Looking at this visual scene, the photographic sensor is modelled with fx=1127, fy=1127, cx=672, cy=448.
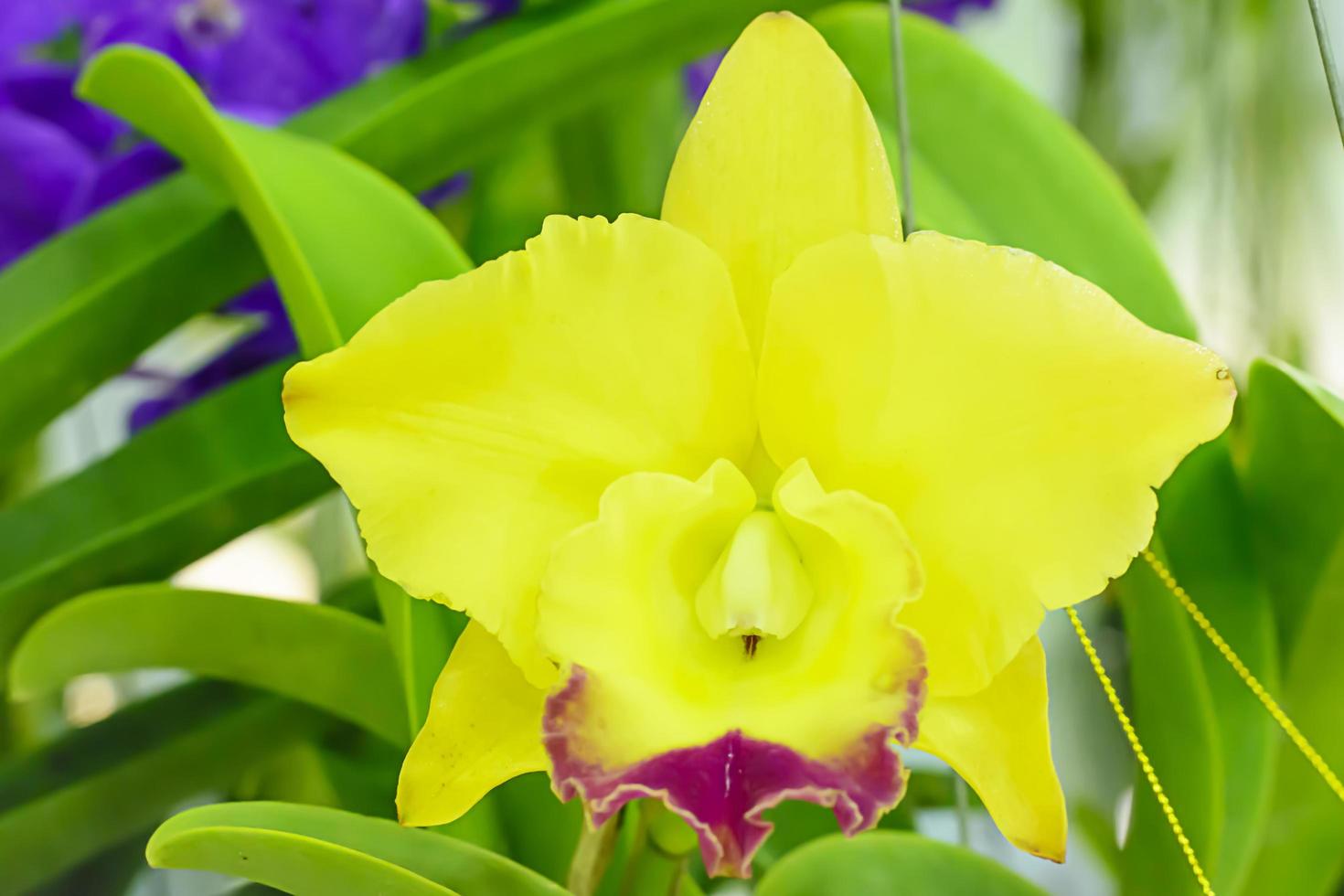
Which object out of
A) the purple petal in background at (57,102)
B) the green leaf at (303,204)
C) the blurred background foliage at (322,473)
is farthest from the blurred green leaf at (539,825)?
the purple petal in background at (57,102)

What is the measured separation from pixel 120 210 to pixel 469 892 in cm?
38

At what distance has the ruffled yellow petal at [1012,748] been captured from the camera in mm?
339

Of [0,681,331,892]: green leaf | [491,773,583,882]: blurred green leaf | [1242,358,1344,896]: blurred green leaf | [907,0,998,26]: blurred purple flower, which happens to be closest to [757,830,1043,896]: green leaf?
[491,773,583,882]: blurred green leaf

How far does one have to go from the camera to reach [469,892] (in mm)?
376

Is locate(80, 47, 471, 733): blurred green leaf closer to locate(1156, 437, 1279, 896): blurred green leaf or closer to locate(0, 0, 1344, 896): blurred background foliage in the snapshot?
locate(0, 0, 1344, 896): blurred background foliage

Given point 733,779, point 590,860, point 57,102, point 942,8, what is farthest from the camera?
point 942,8

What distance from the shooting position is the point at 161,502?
0.58 metres

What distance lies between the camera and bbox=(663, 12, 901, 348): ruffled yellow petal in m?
0.37

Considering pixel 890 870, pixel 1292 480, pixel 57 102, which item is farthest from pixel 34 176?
pixel 1292 480

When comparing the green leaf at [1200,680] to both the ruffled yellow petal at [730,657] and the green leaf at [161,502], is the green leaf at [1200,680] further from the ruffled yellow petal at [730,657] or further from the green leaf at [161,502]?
the green leaf at [161,502]

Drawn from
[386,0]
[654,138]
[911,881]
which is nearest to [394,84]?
[386,0]

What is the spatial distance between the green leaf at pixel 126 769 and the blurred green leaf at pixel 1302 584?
51 cm

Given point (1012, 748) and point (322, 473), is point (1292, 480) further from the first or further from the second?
point (322, 473)

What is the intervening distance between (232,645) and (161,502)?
0.11 m
